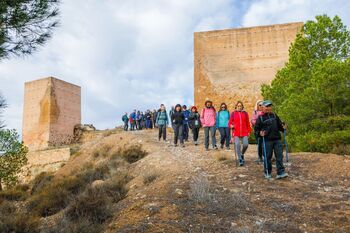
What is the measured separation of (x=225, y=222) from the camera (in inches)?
211

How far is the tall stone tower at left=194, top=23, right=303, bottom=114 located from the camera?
2278cm

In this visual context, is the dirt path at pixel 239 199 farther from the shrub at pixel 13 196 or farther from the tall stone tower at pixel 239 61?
the tall stone tower at pixel 239 61

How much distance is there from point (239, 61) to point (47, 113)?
50.3 feet

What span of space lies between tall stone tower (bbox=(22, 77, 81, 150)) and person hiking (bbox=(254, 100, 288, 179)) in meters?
23.1

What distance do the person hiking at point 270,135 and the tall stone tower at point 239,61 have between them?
15.7m

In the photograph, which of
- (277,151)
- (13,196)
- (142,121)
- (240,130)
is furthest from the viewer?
(142,121)

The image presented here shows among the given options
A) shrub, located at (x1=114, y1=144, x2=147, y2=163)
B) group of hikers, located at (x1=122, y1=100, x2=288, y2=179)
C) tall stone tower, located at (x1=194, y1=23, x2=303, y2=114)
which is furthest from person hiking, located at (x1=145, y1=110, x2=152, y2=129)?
group of hikers, located at (x1=122, y1=100, x2=288, y2=179)

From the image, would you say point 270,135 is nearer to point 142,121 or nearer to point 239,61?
point 239,61

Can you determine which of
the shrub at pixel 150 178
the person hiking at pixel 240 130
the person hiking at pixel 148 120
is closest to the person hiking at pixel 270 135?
the person hiking at pixel 240 130

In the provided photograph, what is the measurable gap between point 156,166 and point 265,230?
207 inches

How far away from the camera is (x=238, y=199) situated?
6062 millimetres

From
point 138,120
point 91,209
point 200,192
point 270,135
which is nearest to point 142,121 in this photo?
point 138,120

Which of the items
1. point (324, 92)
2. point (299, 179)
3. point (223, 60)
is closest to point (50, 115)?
point (223, 60)

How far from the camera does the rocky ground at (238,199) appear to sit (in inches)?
207
